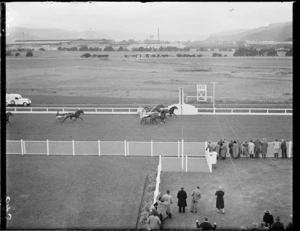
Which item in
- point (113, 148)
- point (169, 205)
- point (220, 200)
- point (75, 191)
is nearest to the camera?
point (169, 205)

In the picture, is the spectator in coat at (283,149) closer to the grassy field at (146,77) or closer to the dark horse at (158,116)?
the dark horse at (158,116)

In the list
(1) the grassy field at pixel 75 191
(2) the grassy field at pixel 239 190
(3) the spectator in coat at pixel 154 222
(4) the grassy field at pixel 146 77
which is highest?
(4) the grassy field at pixel 146 77

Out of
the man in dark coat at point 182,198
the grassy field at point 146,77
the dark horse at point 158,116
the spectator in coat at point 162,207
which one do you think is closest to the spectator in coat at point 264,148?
the man in dark coat at point 182,198

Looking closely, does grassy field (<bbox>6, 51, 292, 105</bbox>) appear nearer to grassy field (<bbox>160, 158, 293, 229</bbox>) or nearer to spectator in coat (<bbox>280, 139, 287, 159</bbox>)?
spectator in coat (<bbox>280, 139, 287, 159</bbox>)

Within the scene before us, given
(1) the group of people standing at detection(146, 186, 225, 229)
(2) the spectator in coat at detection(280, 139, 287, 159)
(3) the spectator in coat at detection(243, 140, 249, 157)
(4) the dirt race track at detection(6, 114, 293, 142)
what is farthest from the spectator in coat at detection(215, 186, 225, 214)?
(4) the dirt race track at detection(6, 114, 293, 142)

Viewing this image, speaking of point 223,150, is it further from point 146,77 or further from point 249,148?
point 146,77

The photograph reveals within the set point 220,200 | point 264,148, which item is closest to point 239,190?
point 220,200

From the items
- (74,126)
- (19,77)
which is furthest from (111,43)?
(74,126)
